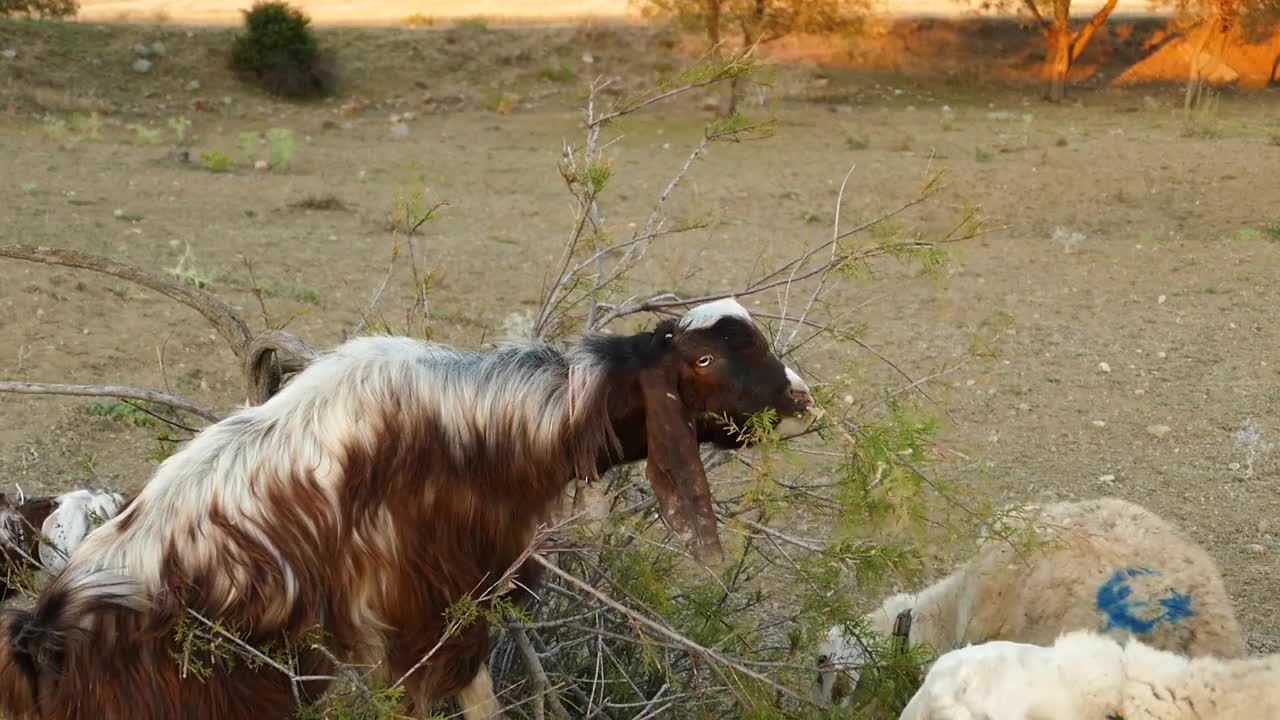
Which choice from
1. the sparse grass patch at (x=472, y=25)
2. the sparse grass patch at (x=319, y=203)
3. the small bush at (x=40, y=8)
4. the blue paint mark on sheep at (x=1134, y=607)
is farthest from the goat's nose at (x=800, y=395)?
the sparse grass patch at (x=472, y=25)

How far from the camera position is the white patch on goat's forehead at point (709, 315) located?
331 centimetres

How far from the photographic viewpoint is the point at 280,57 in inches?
992

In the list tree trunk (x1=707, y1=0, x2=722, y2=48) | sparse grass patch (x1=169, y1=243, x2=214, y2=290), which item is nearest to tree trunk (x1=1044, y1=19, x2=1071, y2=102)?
tree trunk (x1=707, y1=0, x2=722, y2=48)

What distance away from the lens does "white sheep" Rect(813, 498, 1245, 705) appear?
4340 millimetres

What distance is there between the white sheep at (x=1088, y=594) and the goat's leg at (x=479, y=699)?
3.56 feet

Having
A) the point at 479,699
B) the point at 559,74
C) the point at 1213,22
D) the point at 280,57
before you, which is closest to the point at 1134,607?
the point at 479,699

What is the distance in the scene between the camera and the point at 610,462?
3451 mm

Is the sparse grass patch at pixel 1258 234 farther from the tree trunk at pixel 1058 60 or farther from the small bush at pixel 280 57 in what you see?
the small bush at pixel 280 57

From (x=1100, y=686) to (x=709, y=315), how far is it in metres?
1.49

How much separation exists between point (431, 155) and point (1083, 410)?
485 inches

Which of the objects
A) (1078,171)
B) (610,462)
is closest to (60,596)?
(610,462)

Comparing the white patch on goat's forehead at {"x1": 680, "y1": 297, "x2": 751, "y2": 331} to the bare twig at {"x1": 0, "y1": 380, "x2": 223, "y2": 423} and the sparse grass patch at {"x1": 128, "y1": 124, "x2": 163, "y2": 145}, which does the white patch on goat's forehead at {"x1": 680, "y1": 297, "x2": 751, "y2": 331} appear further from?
the sparse grass patch at {"x1": 128, "y1": 124, "x2": 163, "y2": 145}

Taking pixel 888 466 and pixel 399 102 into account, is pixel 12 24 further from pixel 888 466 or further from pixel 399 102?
pixel 888 466

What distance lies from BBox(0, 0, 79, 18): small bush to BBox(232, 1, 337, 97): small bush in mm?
4621
